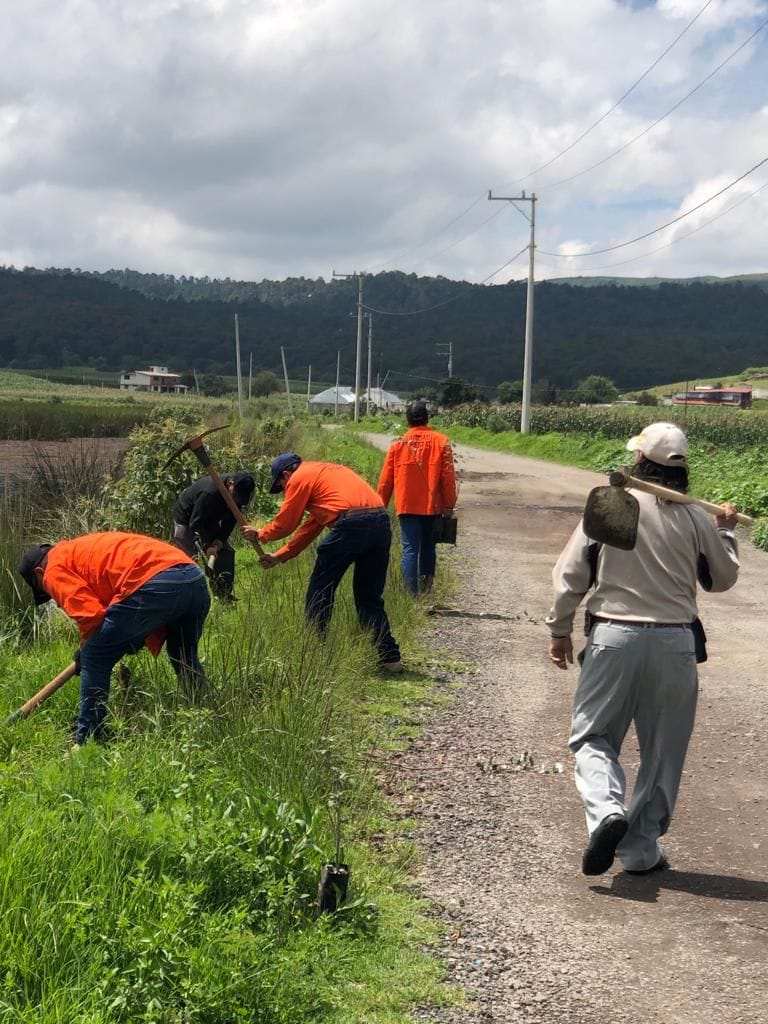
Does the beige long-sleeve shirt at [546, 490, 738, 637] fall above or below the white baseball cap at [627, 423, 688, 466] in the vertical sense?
below

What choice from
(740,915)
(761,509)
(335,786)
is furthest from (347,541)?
(761,509)

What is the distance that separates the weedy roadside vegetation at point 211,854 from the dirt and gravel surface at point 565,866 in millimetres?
268

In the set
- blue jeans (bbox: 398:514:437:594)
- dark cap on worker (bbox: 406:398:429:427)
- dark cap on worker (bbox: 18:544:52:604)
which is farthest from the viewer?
blue jeans (bbox: 398:514:437:594)

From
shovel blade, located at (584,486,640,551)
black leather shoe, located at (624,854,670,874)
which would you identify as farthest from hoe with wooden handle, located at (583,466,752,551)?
black leather shoe, located at (624,854,670,874)

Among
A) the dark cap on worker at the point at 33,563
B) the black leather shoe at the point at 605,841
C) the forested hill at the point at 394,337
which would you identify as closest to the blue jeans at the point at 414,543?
the dark cap on worker at the point at 33,563

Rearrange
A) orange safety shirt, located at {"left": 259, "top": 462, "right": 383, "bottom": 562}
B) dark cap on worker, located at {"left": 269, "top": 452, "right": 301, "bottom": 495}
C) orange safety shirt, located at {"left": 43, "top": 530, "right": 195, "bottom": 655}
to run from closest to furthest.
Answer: orange safety shirt, located at {"left": 43, "top": 530, "right": 195, "bottom": 655} < orange safety shirt, located at {"left": 259, "top": 462, "right": 383, "bottom": 562} < dark cap on worker, located at {"left": 269, "top": 452, "right": 301, "bottom": 495}

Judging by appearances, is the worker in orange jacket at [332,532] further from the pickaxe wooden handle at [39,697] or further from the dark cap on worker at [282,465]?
the pickaxe wooden handle at [39,697]

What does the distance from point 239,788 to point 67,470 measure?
12.6 metres

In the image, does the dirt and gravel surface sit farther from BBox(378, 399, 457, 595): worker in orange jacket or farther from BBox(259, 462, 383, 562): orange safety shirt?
BBox(259, 462, 383, 562): orange safety shirt

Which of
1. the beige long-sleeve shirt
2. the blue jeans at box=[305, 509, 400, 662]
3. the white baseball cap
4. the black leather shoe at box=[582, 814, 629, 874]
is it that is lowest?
the black leather shoe at box=[582, 814, 629, 874]

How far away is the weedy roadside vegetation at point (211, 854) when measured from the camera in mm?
4039

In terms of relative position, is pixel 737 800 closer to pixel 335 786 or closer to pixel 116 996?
pixel 335 786

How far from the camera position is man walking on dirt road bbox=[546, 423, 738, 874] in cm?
558

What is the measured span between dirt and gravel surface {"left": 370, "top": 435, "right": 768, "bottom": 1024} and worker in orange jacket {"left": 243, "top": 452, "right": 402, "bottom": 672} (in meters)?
1.04
